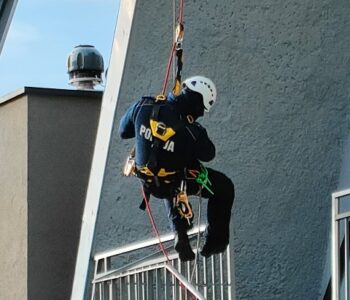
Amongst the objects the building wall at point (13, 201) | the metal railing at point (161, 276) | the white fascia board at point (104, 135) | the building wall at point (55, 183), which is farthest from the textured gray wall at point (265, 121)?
the building wall at point (13, 201)

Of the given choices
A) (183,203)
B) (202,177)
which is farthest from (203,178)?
(183,203)

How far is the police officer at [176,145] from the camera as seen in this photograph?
211 inches

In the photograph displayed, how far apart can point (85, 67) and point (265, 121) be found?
97.3 inches

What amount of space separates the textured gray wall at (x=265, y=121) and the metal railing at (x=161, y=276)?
0.42 m

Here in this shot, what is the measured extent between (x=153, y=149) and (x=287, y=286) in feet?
11.8

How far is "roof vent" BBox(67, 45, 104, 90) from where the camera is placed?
10.2m

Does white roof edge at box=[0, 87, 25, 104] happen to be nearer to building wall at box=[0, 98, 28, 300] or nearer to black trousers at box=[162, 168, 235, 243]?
building wall at box=[0, 98, 28, 300]

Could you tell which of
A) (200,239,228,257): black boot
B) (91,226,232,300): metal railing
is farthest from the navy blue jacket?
(91,226,232,300): metal railing

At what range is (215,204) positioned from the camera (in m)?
5.69

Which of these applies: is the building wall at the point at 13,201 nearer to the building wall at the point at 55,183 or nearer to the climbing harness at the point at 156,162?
the building wall at the point at 55,183

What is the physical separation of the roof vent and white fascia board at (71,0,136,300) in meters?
2.19

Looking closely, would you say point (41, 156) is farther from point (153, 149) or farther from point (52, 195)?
point (153, 149)

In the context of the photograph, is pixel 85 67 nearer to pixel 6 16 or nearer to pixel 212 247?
pixel 6 16

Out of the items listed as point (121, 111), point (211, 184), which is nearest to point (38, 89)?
point (121, 111)
